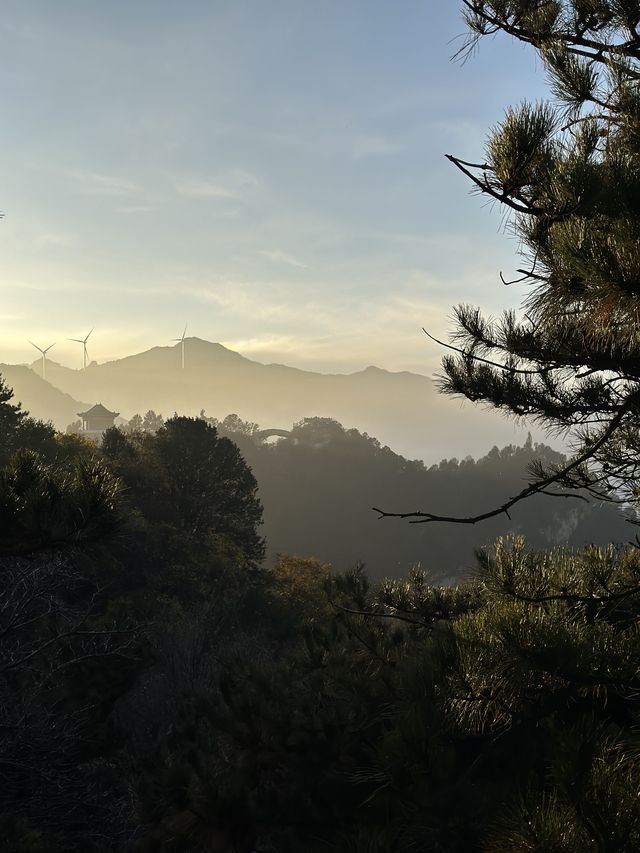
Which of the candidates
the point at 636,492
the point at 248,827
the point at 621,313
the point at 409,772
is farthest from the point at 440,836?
the point at 636,492

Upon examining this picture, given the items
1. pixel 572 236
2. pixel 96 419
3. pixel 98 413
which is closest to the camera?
pixel 572 236

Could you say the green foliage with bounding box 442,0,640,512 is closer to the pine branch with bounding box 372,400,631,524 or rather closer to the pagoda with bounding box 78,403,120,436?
the pine branch with bounding box 372,400,631,524

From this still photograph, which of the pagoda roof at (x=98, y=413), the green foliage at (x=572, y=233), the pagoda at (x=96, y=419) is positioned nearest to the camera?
the green foliage at (x=572, y=233)

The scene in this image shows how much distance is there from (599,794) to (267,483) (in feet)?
242

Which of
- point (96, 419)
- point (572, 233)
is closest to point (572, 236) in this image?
point (572, 233)

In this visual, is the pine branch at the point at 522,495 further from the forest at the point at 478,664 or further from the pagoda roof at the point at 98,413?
the pagoda roof at the point at 98,413

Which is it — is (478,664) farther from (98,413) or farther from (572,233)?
(98,413)

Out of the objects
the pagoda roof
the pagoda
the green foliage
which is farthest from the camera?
the pagoda roof

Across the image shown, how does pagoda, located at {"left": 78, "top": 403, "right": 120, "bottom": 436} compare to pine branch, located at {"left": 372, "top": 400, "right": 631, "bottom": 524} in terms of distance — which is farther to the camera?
pagoda, located at {"left": 78, "top": 403, "right": 120, "bottom": 436}

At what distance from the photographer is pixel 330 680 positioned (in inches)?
234

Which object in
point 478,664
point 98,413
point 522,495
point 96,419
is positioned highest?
point 98,413

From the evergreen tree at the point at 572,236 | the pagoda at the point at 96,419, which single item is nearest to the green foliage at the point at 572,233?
the evergreen tree at the point at 572,236

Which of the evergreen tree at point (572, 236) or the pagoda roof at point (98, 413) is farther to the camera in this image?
the pagoda roof at point (98, 413)

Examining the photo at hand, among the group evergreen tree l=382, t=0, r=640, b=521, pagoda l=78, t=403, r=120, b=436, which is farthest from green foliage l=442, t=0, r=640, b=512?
pagoda l=78, t=403, r=120, b=436
